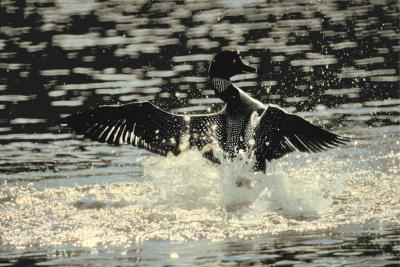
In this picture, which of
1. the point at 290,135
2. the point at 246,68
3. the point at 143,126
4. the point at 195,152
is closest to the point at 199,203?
the point at 195,152

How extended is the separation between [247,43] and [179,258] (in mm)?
15375

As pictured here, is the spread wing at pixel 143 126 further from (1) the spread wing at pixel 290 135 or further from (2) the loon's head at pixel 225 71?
(1) the spread wing at pixel 290 135

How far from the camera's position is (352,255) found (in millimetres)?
9812

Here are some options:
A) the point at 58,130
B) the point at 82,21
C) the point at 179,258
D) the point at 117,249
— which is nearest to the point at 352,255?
the point at 179,258

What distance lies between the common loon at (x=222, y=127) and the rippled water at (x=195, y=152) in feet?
0.69

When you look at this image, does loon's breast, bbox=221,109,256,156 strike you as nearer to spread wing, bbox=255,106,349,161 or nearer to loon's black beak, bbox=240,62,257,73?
spread wing, bbox=255,106,349,161

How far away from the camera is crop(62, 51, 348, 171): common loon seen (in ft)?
41.4

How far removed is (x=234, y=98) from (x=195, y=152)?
68 centimetres

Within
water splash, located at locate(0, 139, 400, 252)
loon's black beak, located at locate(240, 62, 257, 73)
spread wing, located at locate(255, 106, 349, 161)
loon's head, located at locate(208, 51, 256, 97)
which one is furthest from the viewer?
loon's black beak, located at locate(240, 62, 257, 73)

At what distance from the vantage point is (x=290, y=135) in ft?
41.6

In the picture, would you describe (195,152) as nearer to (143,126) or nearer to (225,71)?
(143,126)

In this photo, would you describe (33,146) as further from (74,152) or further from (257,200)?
(257,200)

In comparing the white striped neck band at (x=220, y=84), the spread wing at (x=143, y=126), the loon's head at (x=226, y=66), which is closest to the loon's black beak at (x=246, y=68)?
the loon's head at (x=226, y=66)

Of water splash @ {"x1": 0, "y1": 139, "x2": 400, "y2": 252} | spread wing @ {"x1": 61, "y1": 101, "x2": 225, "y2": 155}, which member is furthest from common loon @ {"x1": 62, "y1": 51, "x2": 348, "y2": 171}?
water splash @ {"x1": 0, "y1": 139, "x2": 400, "y2": 252}
